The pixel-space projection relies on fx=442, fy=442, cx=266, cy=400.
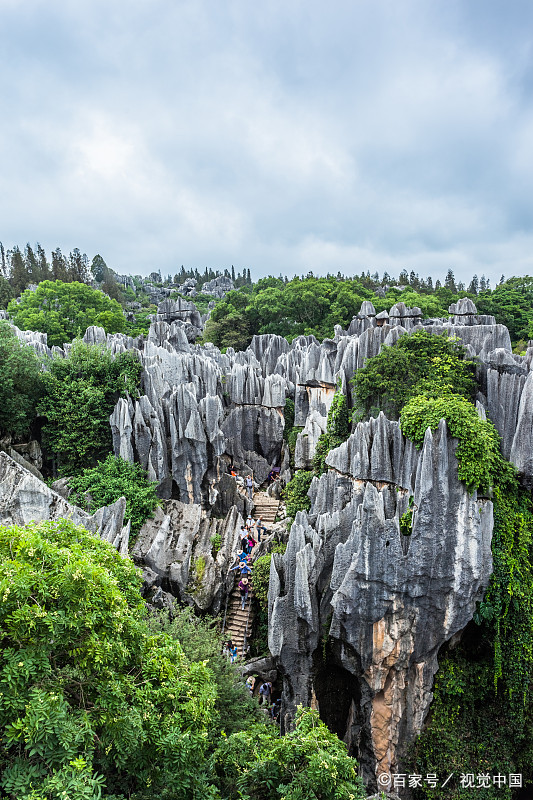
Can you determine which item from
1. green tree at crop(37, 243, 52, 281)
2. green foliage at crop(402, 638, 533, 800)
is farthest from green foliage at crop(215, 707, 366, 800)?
Answer: green tree at crop(37, 243, 52, 281)

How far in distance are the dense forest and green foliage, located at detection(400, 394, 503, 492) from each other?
44 mm

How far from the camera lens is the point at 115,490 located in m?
17.7

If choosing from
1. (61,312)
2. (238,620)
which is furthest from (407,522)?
(61,312)

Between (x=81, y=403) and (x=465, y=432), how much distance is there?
51.1 feet

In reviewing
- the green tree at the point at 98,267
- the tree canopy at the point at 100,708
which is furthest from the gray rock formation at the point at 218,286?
the tree canopy at the point at 100,708

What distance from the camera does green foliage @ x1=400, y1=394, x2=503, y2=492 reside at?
12281 millimetres

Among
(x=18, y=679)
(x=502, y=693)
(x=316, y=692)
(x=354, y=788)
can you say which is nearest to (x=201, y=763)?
(x=354, y=788)

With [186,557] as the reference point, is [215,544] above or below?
above

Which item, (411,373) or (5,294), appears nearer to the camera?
(411,373)

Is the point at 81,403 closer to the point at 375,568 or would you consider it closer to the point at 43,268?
the point at 375,568

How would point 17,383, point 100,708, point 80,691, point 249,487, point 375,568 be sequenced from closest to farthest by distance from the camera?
point 100,708, point 80,691, point 375,568, point 17,383, point 249,487

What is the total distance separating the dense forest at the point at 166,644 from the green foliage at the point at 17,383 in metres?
0.07

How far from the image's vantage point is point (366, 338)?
19.4 metres

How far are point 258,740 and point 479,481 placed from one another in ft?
27.8
